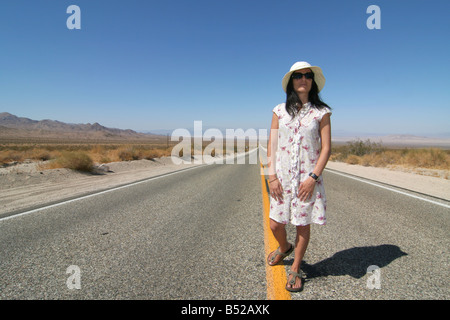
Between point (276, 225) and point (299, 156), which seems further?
point (276, 225)

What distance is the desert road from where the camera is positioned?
2119 millimetres

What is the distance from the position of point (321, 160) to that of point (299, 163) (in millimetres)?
197

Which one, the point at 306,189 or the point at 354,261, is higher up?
the point at 306,189

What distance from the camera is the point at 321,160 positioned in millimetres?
2143

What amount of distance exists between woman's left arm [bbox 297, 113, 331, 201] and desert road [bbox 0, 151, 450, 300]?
881 millimetres

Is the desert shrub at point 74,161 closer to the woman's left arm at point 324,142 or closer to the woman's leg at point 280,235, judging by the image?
the woman's leg at point 280,235

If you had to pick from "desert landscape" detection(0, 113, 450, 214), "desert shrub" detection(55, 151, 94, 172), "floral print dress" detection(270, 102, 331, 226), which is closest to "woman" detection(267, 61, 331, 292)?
"floral print dress" detection(270, 102, 331, 226)

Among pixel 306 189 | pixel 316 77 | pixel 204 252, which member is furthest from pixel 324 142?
pixel 204 252

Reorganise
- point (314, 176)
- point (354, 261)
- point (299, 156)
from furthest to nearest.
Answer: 1. point (354, 261)
2. point (299, 156)
3. point (314, 176)

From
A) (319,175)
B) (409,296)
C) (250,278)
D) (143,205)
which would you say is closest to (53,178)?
(143,205)

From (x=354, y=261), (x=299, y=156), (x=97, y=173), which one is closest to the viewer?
(x=299, y=156)

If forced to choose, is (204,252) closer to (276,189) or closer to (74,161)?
(276,189)

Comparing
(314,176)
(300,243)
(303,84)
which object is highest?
(303,84)

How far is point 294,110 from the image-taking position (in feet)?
7.54
